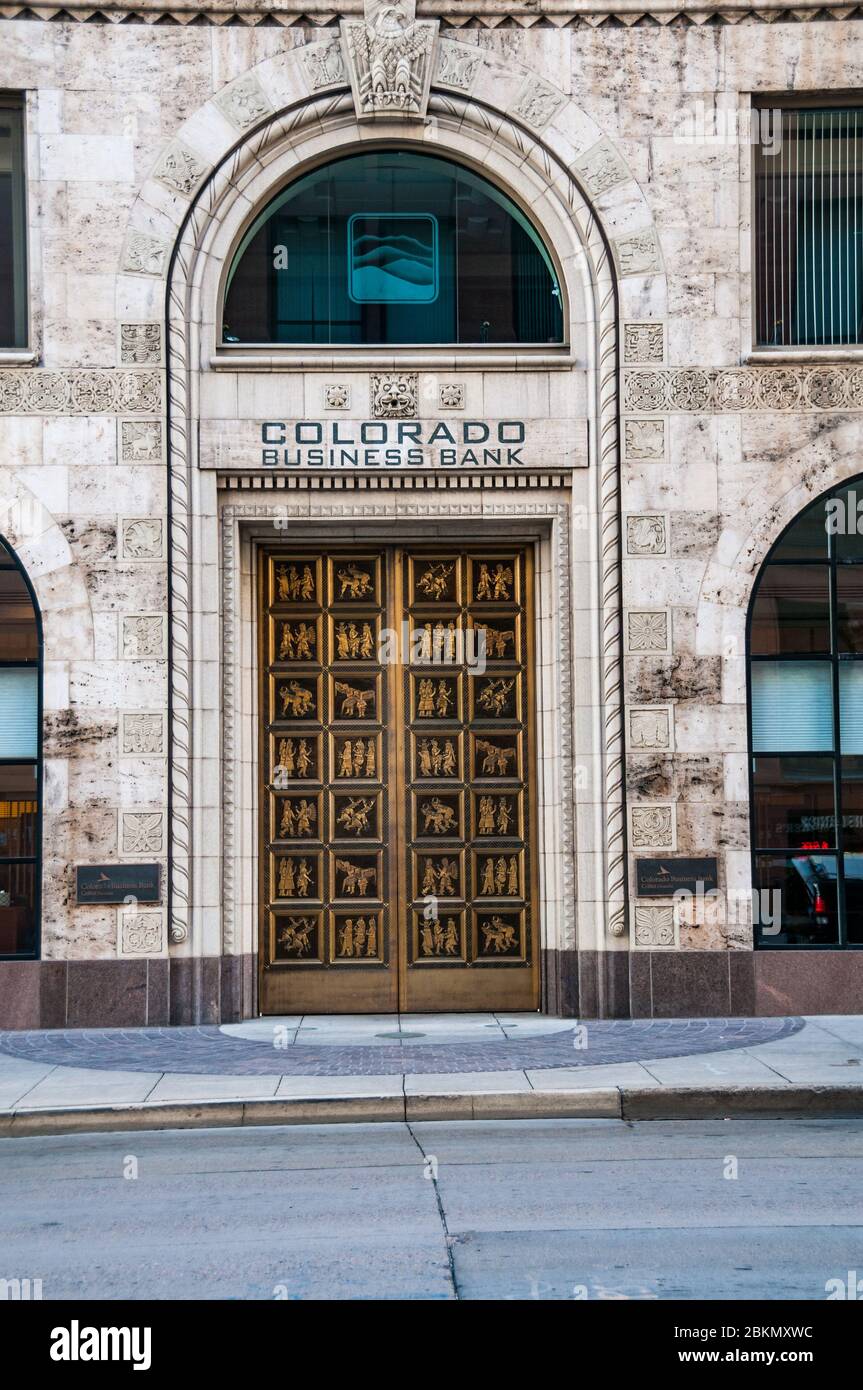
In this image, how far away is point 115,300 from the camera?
567 inches

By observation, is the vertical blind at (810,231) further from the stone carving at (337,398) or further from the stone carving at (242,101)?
the stone carving at (242,101)

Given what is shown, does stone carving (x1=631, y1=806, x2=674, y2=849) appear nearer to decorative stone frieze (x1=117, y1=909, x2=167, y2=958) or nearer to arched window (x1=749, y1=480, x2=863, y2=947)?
arched window (x1=749, y1=480, x2=863, y2=947)

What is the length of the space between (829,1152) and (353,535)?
7.63 m

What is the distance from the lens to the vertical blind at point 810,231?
14852 mm

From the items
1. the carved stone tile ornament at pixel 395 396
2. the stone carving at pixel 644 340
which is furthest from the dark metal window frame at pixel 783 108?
the carved stone tile ornament at pixel 395 396

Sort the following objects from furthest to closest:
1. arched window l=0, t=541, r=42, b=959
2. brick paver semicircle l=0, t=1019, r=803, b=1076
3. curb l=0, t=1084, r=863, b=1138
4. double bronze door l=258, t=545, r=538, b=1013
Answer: double bronze door l=258, t=545, r=538, b=1013, arched window l=0, t=541, r=42, b=959, brick paver semicircle l=0, t=1019, r=803, b=1076, curb l=0, t=1084, r=863, b=1138

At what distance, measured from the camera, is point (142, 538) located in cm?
1432

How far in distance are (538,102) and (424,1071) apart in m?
8.76

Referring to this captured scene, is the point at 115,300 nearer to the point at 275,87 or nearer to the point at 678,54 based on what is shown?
the point at 275,87

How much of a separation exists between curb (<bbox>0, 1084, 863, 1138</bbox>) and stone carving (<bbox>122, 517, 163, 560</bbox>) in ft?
17.7

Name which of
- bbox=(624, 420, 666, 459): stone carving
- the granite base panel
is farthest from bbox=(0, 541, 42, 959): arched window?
bbox=(624, 420, 666, 459): stone carving

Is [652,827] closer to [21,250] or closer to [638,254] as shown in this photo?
[638,254]

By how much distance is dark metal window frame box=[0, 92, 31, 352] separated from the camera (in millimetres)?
14516

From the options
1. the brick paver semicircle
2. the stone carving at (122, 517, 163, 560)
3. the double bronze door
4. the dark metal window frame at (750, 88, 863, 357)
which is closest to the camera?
the brick paver semicircle
